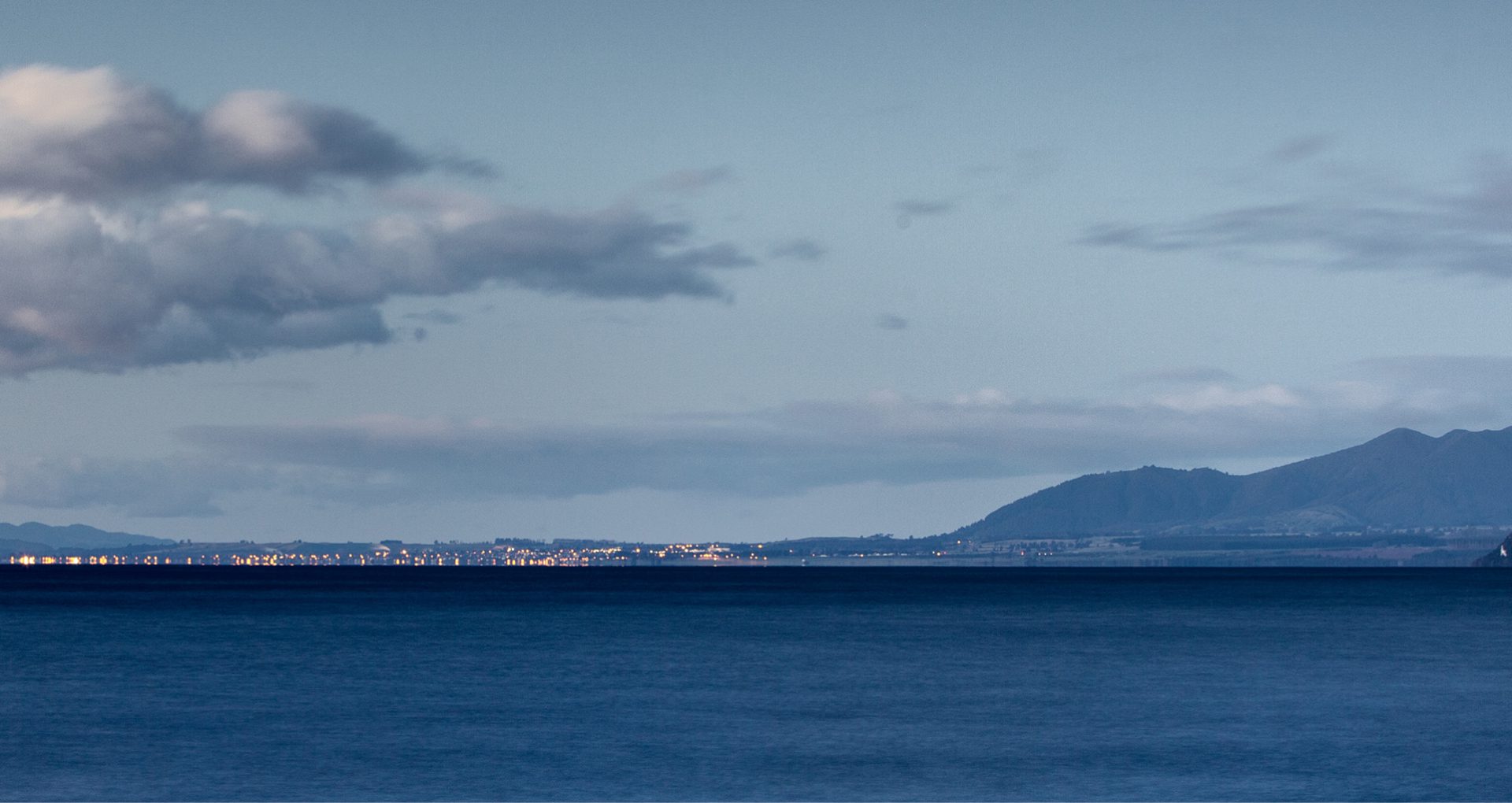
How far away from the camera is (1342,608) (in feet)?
604

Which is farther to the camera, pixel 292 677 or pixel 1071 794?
pixel 292 677

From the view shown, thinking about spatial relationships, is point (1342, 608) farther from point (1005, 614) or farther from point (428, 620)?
point (428, 620)

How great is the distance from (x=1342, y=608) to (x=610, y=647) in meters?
108

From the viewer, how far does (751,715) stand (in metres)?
66.2

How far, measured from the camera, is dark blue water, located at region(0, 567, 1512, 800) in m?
48.4

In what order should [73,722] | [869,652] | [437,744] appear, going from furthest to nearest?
[869,652], [73,722], [437,744]

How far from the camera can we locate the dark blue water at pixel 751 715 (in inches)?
1906

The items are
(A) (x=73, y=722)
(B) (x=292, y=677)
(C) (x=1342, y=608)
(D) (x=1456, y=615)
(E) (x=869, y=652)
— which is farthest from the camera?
(C) (x=1342, y=608)

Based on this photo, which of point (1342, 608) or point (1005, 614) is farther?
point (1342, 608)

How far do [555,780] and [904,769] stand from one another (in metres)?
10.8

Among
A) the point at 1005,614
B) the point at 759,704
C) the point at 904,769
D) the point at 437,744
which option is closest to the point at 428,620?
the point at 1005,614

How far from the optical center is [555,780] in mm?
48594

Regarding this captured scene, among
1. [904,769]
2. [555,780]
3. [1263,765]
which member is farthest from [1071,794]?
[555,780]

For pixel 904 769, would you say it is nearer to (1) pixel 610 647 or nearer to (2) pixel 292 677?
(2) pixel 292 677
